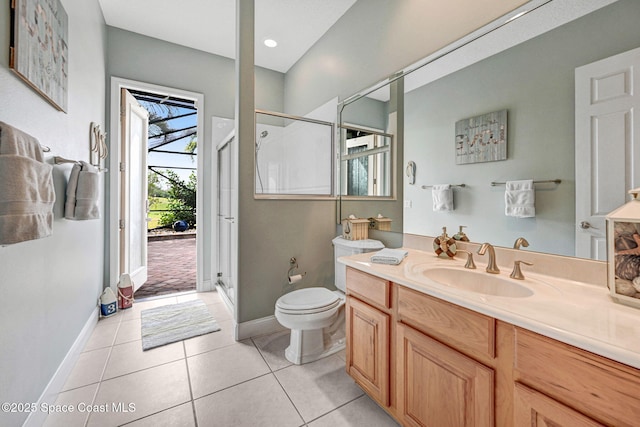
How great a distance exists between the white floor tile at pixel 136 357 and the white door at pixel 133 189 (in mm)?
1265

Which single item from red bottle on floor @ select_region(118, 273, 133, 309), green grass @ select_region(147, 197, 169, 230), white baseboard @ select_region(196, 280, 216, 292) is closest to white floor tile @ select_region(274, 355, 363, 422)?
white baseboard @ select_region(196, 280, 216, 292)

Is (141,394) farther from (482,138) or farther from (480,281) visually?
(482,138)

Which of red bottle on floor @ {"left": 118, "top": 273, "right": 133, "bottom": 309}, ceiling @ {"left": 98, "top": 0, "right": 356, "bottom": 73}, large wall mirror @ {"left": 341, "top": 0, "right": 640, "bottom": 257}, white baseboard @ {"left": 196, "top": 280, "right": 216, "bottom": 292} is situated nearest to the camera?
large wall mirror @ {"left": 341, "top": 0, "right": 640, "bottom": 257}

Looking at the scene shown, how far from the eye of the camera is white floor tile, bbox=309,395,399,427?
52.6 inches

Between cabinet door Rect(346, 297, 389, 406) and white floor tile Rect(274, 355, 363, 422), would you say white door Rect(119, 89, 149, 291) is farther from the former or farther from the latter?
cabinet door Rect(346, 297, 389, 406)

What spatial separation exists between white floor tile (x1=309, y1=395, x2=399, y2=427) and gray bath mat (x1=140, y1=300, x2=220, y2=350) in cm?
134

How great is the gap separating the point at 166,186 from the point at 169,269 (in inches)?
142

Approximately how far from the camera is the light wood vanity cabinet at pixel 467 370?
0.66m

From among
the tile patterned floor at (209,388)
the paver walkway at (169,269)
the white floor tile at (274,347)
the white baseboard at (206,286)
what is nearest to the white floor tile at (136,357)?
the tile patterned floor at (209,388)

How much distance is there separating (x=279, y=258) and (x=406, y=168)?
1.30 meters

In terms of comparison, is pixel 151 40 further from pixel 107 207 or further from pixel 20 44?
pixel 20 44

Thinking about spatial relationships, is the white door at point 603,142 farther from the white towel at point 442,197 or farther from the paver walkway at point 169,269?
the paver walkway at point 169,269

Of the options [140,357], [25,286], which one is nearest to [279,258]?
[140,357]

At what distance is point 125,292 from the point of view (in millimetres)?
2783
